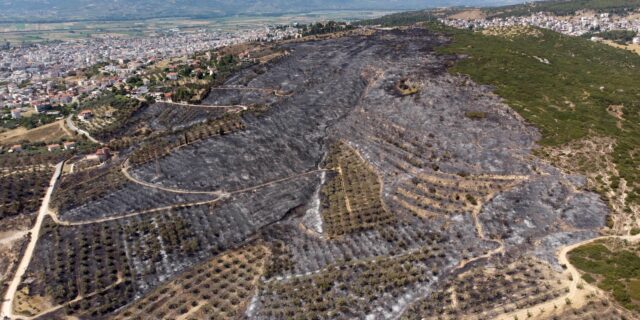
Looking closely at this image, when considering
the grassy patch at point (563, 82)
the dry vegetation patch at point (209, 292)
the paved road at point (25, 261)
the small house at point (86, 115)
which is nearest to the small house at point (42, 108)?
the small house at point (86, 115)

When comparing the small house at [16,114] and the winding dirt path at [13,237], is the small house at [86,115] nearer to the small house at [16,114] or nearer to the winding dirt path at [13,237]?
the small house at [16,114]

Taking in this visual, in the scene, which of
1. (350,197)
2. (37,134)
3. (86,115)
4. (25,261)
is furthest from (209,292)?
(37,134)

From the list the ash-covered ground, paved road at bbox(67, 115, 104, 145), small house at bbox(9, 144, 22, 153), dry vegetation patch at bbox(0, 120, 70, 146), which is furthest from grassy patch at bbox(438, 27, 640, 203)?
small house at bbox(9, 144, 22, 153)

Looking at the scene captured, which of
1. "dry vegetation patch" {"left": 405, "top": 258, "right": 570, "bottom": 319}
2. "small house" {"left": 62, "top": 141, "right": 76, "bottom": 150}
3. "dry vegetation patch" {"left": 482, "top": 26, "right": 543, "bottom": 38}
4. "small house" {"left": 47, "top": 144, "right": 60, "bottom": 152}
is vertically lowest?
"dry vegetation patch" {"left": 405, "top": 258, "right": 570, "bottom": 319}

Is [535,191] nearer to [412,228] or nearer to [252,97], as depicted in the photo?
[412,228]

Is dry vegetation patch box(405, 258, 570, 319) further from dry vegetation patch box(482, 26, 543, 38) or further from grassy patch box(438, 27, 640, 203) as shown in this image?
dry vegetation patch box(482, 26, 543, 38)
